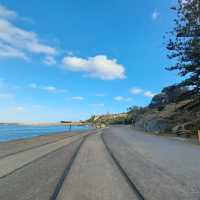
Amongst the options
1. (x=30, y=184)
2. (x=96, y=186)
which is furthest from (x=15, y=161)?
(x=96, y=186)

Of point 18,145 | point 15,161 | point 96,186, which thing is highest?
point 18,145

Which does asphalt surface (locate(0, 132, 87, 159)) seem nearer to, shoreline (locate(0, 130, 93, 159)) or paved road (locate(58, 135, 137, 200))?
shoreline (locate(0, 130, 93, 159))

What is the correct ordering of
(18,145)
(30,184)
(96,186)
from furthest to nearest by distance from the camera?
(18,145) < (30,184) < (96,186)

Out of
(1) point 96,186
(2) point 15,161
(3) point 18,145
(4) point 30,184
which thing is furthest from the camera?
(3) point 18,145

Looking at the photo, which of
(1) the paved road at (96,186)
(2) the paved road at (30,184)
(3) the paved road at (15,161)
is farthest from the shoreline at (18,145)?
(1) the paved road at (96,186)

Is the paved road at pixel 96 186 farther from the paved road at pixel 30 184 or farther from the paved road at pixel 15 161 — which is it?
the paved road at pixel 15 161

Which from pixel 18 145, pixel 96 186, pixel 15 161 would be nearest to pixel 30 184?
pixel 96 186

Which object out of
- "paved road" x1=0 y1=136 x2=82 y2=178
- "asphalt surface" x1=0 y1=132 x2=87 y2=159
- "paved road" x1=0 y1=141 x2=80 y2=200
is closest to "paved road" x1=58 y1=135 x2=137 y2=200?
"paved road" x1=0 y1=141 x2=80 y2=200

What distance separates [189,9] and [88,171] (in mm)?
27074

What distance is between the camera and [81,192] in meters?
7.33

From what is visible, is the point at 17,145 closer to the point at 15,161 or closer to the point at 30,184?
the point at 15,161

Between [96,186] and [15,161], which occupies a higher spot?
[15,161]

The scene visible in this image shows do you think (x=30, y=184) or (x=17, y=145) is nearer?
(x=30, y=184)

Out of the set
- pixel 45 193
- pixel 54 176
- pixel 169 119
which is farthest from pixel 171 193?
pixel 169 119
